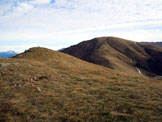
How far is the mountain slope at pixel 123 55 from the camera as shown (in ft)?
329

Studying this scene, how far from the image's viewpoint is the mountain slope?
100312mm

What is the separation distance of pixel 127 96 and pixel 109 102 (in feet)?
6.05

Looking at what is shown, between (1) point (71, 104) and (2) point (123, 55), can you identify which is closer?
(1) point (71, 104)

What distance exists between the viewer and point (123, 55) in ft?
388

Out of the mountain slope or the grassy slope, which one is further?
the mountain slope

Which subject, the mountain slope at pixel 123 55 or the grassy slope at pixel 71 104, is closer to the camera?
the grassy slope at pixel 71 104

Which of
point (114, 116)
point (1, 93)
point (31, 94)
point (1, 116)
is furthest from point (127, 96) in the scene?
point (1, 93)

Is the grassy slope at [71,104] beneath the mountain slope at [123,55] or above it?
beneath

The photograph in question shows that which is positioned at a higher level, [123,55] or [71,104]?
[123,55]

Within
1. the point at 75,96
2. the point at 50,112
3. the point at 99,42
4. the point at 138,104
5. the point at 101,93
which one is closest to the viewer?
the point at 50,112

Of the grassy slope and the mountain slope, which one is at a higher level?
the mountain slope

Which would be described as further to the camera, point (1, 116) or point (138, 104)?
point (138, 104)

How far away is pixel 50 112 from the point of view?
308 inches

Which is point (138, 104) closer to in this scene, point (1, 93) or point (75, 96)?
point (75, 96)
